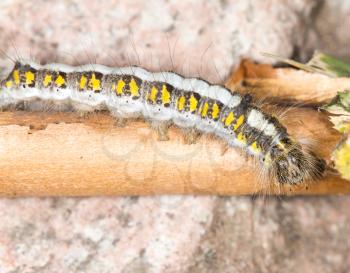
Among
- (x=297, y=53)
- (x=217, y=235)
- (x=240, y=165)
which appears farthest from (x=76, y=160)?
(x=297, y=53)

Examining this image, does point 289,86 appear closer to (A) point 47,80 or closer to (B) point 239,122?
(B) point 239,122

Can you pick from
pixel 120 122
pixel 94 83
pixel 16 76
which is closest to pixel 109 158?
pixel 120 122

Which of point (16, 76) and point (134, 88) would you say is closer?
point (134, 88)

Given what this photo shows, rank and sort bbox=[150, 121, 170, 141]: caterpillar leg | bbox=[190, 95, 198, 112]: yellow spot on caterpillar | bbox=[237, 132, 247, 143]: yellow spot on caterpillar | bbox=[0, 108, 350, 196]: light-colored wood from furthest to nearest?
bbox=[190, 95, 198, 112]: yellow spot on caterpillar
bbox=[237, 132, 247, 143]: yellow spot on caterpillar
bbox=[150, 121, 170, 141]: caterpillar leg
bbox=[0, 108, 350, 196]: light-colored wood

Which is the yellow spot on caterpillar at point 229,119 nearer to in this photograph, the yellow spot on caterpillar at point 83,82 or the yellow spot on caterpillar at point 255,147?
the yellow spot on caterpillar at point 255,147

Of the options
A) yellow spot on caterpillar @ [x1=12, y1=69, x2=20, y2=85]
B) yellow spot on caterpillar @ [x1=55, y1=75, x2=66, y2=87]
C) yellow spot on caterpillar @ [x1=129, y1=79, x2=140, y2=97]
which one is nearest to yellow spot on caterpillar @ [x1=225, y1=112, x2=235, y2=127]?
yellow spot on caterpillar @ [x1=129, y1=79, x2=140, y2=97]

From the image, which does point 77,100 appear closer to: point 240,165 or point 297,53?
point 240,165

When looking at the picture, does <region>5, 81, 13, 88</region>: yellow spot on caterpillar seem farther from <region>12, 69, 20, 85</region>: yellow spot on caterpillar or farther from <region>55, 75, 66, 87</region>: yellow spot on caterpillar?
<region>55, 75, 66, 87</region>: yellow spot on caterpillar
